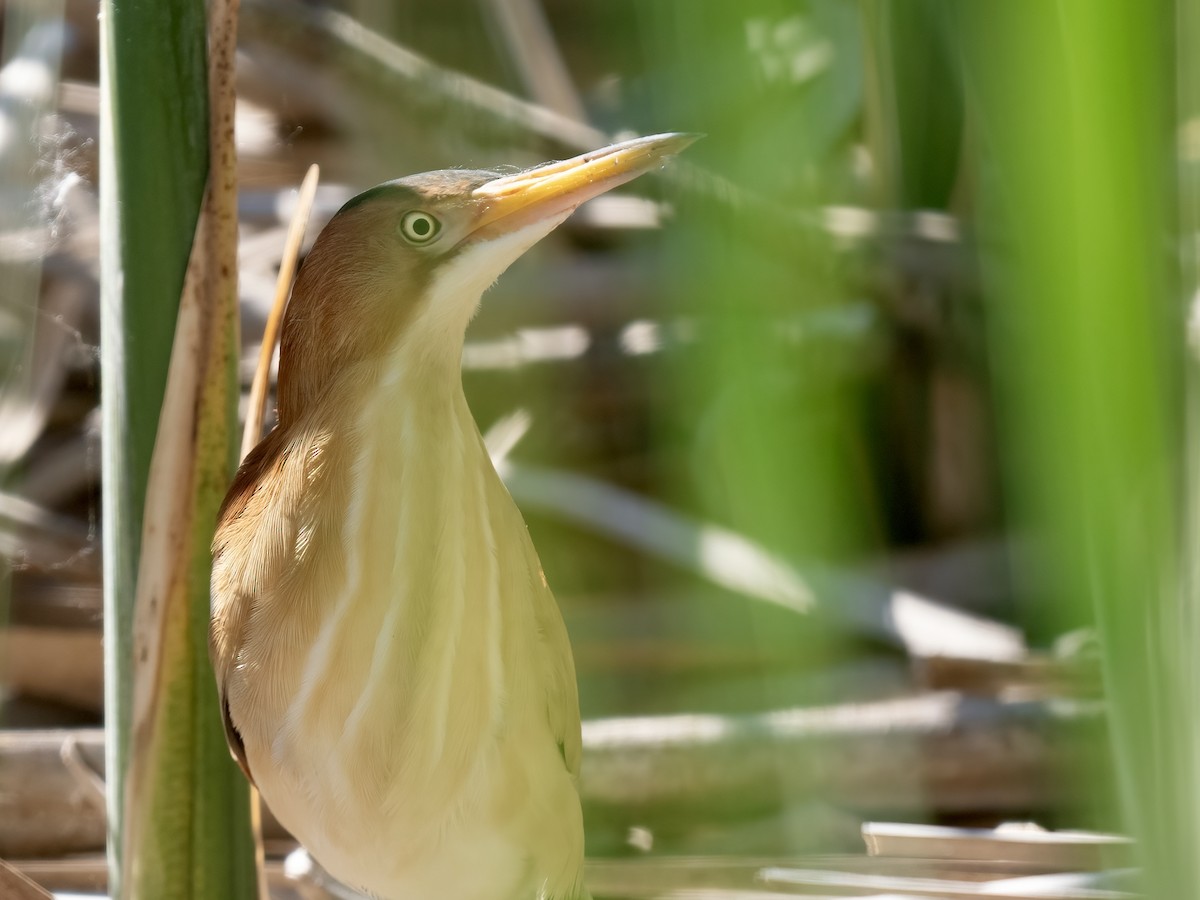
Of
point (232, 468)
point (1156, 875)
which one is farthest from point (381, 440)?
point (1156, 875)

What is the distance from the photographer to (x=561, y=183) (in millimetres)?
559

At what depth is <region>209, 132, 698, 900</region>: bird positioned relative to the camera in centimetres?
61

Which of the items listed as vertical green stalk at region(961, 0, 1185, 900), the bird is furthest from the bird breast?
vertical green stalk at region(961, 0, 1185, 900)

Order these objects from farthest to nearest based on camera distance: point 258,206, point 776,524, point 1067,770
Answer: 1. point 258,206
2. point 1067,770
3. point 776,524

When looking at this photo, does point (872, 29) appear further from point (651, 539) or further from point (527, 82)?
point (527, 82)

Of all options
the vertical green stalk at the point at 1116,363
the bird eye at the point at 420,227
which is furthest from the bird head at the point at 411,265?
the vertical green stalk at the point at 1116,363

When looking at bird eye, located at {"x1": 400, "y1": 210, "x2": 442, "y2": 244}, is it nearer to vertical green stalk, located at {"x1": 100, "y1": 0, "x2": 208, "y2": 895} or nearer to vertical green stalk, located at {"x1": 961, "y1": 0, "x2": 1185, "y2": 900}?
vertical green stalk, located at {"x1": 100, "y1": 0, "x2": 208, "y2": 895}

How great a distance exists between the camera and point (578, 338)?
1.54 m

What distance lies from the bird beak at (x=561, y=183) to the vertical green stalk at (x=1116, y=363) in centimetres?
28

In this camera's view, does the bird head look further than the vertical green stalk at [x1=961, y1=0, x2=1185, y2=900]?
Yes

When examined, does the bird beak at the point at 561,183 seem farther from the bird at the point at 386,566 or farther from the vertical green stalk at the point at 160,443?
the vertical green stalk at the point at 160,443

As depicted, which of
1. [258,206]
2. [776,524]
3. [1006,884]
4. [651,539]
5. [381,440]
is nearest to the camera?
[776,524]

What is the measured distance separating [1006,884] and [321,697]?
1.54 ft

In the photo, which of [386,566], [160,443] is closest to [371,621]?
[386,566]
